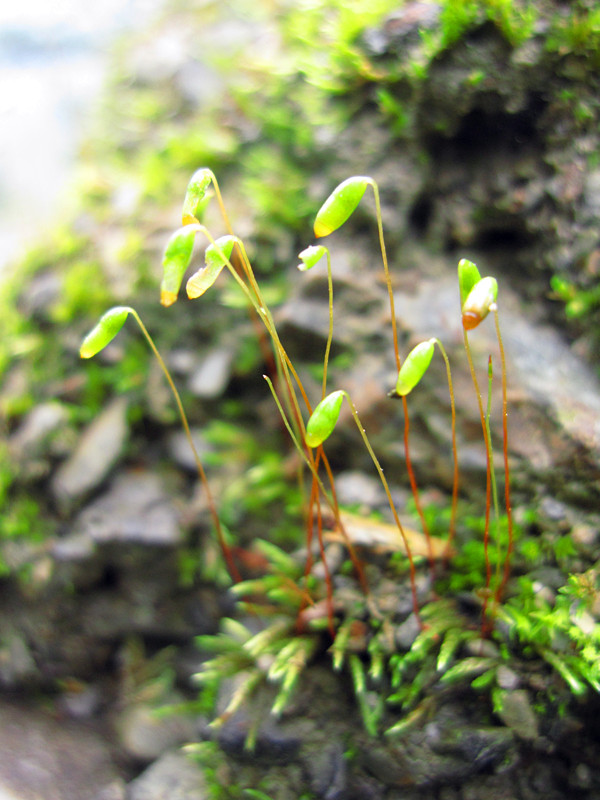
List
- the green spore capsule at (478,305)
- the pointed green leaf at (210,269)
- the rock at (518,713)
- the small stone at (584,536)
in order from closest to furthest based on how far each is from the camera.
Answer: the green spore capsule at (478,305)
the pointed green leaf at (210,269)
the rock at (518,713)
the small stone at (584,536)


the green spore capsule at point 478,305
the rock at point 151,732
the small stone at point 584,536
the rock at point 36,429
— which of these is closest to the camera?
the green spore capsule at point 478,305

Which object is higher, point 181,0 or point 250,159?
point 181,0

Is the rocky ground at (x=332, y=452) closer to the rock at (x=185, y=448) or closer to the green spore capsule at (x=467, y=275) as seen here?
the rock at (x=185, y=448)

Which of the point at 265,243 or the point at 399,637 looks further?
the point at 265,243

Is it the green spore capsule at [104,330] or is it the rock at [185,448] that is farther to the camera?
the rock at [185,448]

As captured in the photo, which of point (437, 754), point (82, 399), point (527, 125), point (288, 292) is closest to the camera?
point (437, 754)

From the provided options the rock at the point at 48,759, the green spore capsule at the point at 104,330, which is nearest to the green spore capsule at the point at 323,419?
the green spore capsule at the point at 104,330

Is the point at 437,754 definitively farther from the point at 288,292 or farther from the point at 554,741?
the point at 288,292

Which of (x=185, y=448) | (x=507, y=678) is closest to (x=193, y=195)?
(x=185, y=448)

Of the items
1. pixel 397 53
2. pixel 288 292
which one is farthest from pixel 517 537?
pixel 397 53
